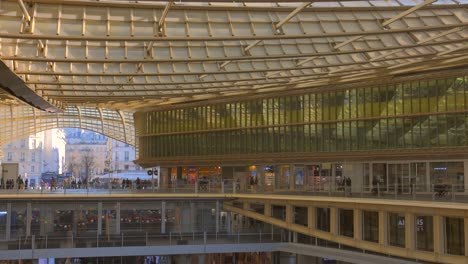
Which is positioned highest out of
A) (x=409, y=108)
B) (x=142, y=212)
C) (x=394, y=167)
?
(x=409, y=108)

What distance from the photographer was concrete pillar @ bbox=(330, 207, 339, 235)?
36.9 m

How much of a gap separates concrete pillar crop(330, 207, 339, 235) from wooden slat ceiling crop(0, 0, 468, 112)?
8.24m

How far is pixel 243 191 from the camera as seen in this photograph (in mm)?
45719

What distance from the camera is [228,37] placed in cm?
2748

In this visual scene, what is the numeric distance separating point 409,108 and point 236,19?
58.2ft

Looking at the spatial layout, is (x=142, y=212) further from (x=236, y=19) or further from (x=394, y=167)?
(x=236, y=19)

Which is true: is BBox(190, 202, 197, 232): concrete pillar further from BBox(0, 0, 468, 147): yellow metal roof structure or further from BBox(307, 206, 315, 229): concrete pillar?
BBox(307, 206, 315, 229): concrete pillar

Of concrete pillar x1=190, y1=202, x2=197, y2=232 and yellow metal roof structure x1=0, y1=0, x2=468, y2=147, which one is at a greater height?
yellow metal roof structure x1=0, y1=0, x2=468, y2=147

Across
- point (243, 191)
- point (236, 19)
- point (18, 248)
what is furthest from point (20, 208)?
point (236, 19)

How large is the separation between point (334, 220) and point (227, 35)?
13804 millimetres

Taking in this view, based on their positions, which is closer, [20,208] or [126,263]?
[126,263]

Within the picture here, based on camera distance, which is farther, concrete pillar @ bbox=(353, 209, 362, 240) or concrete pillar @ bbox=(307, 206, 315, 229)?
concrete pillar @ bbox=(307, 206, 315, 229)

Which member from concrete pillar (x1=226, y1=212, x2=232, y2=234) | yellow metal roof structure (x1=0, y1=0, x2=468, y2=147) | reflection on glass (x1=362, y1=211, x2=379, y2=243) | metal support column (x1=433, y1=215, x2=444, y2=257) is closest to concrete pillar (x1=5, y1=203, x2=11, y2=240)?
yellow metal roof structure (x1=0, y1=0, x2=468, y2=147)

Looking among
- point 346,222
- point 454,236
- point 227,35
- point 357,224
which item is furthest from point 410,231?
point 227,35
